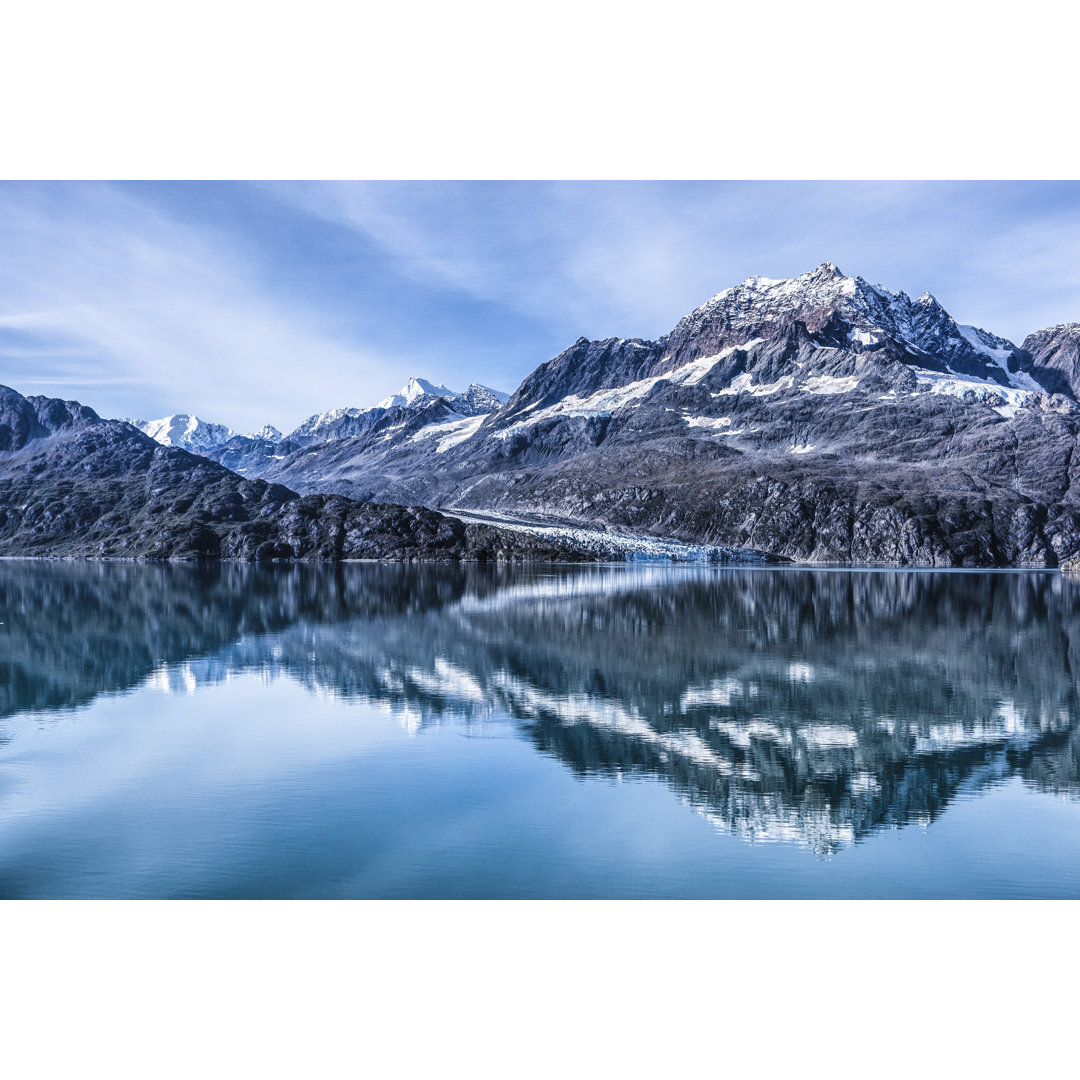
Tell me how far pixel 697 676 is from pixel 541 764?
20476mm

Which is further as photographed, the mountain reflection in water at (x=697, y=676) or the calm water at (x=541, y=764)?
the mountain reflection in water at (x=697, y=676)

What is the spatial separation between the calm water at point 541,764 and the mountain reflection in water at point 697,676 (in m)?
0.23

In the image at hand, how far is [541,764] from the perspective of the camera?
104 feet

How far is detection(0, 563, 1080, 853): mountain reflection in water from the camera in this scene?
30.1 metres

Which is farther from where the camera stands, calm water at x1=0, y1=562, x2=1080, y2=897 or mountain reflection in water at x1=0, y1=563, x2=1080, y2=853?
mountain reflection in water at x1=0, y1=563, x2=1080, y2=853

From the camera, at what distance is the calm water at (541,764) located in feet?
71.5

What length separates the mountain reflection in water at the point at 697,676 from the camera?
30078 millimetres

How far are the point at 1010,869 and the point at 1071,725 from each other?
832 inches

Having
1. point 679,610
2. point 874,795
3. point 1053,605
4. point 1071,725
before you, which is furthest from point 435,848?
point 1053,605

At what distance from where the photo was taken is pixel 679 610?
9288 cm

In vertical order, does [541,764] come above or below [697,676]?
below

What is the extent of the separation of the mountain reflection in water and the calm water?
23 centimetres

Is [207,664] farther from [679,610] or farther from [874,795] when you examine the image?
[679,610]

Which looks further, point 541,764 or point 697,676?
point 697,676
